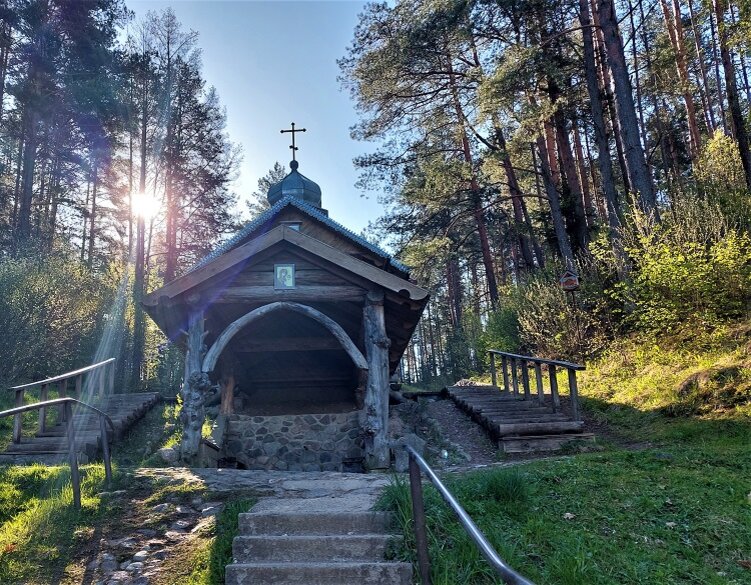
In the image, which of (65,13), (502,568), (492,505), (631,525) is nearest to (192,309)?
(492,505)

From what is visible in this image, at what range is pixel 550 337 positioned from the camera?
12.8 metres

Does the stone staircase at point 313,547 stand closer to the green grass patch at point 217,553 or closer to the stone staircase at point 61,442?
the green grass patch at point 217,553

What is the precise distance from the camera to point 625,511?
175 inches

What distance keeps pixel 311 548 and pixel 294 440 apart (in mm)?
5537

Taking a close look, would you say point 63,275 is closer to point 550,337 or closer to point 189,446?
point 189,446

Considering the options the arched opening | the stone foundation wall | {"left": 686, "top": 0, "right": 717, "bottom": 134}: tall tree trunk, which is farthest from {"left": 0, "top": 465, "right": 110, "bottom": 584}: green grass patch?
{"left": 686, "top": 0, "right": 717, "bottom": 134}: tall tree trunk

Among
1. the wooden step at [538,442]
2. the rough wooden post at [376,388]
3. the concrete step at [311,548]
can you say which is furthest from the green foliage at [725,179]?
the concrete step at [311,548]

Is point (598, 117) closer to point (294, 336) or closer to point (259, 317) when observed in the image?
point (294, 336)

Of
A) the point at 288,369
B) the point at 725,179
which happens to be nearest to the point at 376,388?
the point at 288,369

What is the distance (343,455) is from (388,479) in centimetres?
363

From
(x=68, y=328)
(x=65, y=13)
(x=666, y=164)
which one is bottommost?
(x=68, y=328)

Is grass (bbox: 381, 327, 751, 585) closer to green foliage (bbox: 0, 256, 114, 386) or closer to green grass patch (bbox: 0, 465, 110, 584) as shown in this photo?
green grass patch (bbox: 0, 465, 110, 584)

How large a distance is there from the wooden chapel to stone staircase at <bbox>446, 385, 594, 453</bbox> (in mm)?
1925

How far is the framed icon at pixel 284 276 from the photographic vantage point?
312 inches
